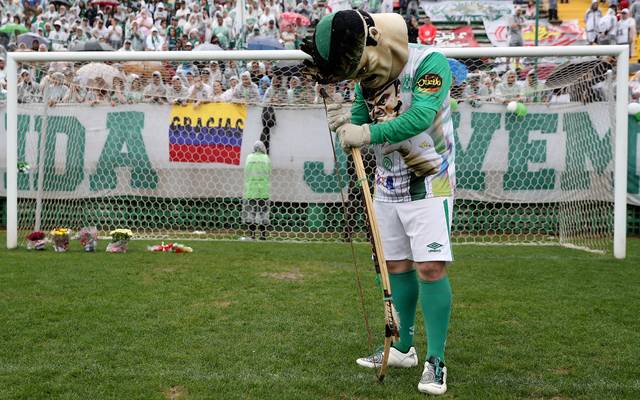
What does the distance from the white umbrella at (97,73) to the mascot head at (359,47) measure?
9084 millimetres

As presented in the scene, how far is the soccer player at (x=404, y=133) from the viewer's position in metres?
3.74

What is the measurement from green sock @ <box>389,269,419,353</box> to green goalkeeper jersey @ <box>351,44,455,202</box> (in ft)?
1.69

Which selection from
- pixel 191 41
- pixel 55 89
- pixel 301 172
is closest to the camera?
pixel 55 89

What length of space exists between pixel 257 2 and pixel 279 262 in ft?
39.1

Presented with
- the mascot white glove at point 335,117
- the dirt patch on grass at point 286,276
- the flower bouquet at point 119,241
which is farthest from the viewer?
the flower bouquet at point 119,241

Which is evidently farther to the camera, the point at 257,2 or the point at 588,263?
the point at 257,2

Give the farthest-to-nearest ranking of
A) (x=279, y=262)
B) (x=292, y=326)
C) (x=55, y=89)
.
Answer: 1. (x=55, y=89)
2. (x=279, y=262)
3. (x=292, y=326)

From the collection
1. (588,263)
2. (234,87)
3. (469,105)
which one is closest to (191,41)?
(234,87)

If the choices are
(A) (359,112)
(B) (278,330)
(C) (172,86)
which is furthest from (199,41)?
(A) (359,112)

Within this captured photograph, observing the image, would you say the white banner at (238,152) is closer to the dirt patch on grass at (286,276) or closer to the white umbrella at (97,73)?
the white umbrella at (97,73)

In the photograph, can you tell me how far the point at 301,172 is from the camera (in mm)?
12648

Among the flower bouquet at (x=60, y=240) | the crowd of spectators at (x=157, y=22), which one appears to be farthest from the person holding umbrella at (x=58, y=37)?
the flower bouquet at (x=60, y=240)

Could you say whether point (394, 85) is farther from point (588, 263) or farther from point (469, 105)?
point (469, 105)

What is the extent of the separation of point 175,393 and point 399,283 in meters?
1.46
